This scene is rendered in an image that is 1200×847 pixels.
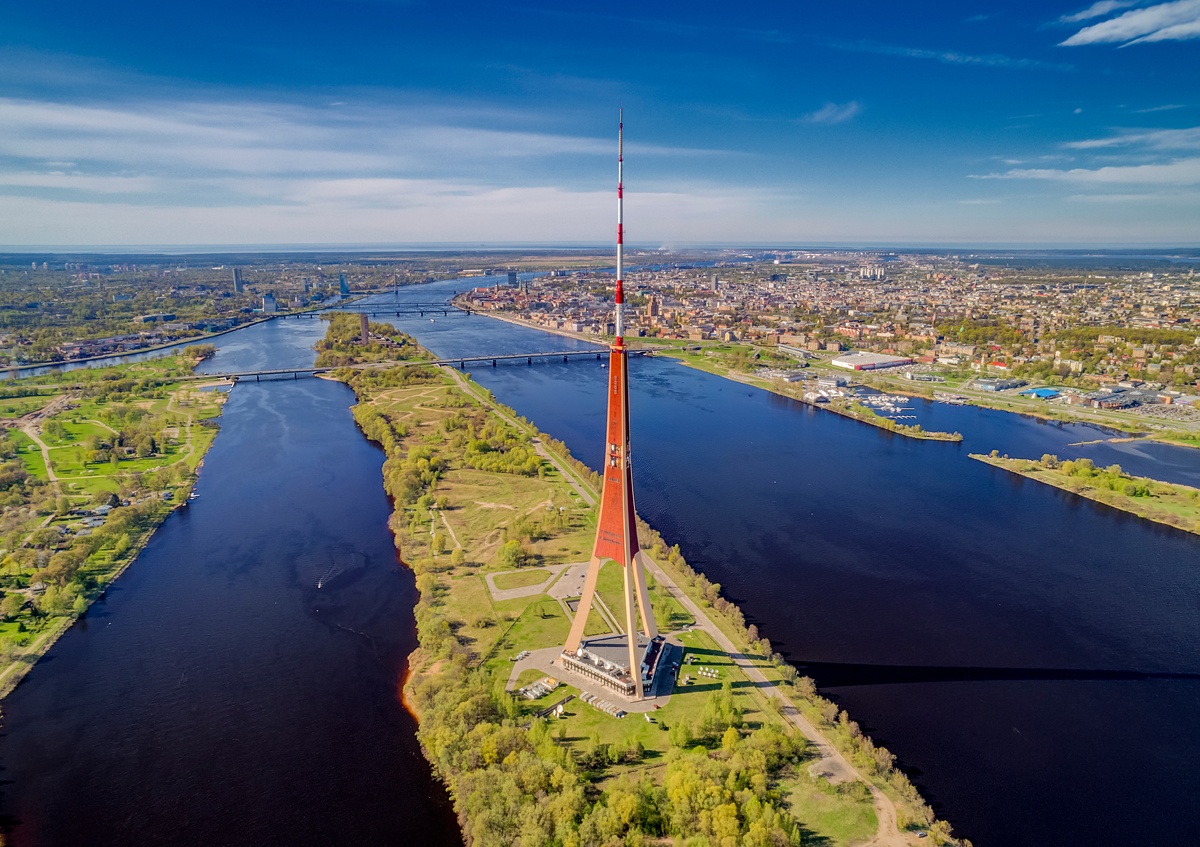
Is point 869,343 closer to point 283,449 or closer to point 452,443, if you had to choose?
point 452,443

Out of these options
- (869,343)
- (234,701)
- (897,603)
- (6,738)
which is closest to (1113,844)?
(897,603)

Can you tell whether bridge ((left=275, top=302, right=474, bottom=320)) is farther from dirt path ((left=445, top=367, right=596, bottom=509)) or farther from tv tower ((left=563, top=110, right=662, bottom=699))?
tv tower ((left=563, top=110, right=662, bottom=699))

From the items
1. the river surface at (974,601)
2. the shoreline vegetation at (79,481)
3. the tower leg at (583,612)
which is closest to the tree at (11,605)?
the shoreline vegetation at (79,481)

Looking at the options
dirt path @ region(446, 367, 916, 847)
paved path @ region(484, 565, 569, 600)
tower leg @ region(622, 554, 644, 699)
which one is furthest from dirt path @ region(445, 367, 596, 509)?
tower leg @ region(622, 554, 644, 699)

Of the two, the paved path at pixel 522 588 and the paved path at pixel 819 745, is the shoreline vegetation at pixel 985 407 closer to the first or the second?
the paved path at pixel 819 745

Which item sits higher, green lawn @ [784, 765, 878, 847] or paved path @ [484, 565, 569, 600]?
paved path @ [484, 565, 569, 600]

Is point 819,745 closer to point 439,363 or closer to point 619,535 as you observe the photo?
point 619,535
